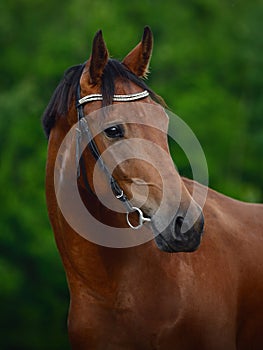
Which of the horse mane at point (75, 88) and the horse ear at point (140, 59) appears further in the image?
the horse ear at point (140, 59)

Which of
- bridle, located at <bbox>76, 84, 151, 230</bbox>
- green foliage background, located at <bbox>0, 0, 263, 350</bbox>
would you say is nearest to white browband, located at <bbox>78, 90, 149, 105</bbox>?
bridle, located at <bbox>76, 84, 151, 230</bbox>

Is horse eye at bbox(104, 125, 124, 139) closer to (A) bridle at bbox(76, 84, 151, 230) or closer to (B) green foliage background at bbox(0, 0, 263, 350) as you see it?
(A) bridle at bbox(76, 84, 151, 230)

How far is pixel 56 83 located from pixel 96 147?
20.6 metres

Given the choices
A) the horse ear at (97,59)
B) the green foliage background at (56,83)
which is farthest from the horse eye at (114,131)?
A: the green foliage background at (56,83)

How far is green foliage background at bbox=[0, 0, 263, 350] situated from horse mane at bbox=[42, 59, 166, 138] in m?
13.9

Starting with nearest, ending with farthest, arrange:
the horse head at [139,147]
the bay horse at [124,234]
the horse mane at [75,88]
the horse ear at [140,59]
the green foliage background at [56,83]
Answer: the horse head at [139,147] → the bay horse at [124,234] → the horse mane at [75,88] → the horse ear at [140,59] → the green foliage background at [56,83]

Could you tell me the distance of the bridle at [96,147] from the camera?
206 inches

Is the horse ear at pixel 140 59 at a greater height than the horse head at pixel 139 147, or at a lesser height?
greater

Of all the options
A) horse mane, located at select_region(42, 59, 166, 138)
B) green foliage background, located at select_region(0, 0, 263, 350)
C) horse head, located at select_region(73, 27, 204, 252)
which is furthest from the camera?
green foliage background, located at select_region(0, 0, 263, 350)

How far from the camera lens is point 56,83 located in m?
25.6

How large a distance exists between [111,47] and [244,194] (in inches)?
235

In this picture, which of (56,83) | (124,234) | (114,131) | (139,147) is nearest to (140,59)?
A: (114,131)

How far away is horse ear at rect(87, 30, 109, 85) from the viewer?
5277mm

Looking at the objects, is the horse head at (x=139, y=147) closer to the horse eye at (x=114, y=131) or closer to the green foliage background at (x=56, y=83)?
the horse eye at (x=114, y=131)
